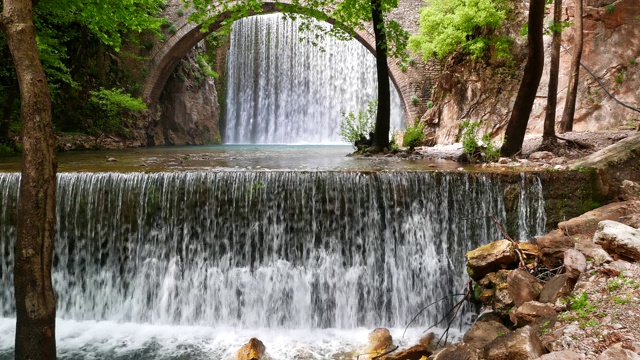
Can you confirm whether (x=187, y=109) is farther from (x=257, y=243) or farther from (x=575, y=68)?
(x=257, y=243)

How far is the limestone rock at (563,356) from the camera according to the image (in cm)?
236

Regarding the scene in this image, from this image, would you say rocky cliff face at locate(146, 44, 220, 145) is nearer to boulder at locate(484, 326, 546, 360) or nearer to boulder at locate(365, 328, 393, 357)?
boulder at locate(365, 328, 393, 357)

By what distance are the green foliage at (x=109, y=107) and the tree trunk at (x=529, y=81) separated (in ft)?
36.4

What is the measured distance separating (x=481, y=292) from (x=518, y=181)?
177 centimetres

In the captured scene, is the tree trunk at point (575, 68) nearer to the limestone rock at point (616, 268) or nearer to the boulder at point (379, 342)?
the limestone rock at point (616, 268)

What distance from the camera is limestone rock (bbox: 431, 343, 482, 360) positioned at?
2.97 m

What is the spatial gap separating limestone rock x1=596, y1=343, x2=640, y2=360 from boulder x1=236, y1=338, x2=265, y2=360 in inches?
111

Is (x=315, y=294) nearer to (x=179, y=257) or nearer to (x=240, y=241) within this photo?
(x=240, y=241)

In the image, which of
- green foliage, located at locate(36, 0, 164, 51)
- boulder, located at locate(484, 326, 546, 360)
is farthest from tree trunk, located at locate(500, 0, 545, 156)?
green foliage, located at locate(36, 0, 164, 51)

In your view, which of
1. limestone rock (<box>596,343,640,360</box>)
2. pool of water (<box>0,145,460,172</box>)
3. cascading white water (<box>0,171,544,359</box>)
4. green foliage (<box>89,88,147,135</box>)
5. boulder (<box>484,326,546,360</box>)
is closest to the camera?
limestone rock (<box>596,343,640,360</box>)

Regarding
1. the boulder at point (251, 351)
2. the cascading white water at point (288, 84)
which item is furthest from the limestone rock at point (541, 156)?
the cascading white water at point (288, 84)

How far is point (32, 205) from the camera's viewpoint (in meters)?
2.85

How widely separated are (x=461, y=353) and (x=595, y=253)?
4.42 feet

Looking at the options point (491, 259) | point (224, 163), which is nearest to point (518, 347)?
point (491, 259)
